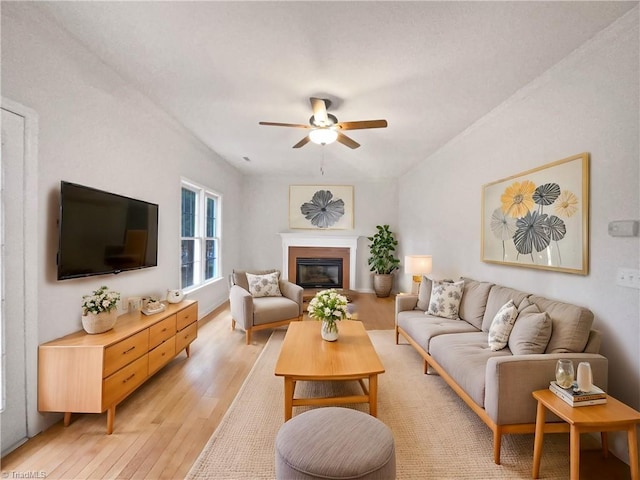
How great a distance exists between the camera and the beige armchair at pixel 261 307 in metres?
3.62

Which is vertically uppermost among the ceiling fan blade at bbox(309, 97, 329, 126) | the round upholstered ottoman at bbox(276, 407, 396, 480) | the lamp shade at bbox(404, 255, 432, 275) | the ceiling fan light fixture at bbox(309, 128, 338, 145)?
the ceiling fan blade at bbox(309, 97, 329, 126)

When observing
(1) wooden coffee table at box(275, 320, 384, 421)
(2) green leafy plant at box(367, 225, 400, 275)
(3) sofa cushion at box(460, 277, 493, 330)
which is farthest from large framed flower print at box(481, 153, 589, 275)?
(2) green leafy plant at box(367, 225, 400, 275)

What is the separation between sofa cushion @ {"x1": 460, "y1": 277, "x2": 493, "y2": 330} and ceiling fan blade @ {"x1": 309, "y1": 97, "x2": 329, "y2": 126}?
2343 mm

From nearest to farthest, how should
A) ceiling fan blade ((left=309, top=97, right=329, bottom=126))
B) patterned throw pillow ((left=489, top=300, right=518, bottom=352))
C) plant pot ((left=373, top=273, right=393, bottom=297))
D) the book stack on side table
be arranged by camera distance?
1. the book stack on side table
2. patterned throw pillow ((left=489, top=300, right=518, bottom=352))
3. ceiling fan blade ((left=309, top=97, right=329, bottom=126))
4. plant pot ((left=373, top=273, right=393, bottom=297))

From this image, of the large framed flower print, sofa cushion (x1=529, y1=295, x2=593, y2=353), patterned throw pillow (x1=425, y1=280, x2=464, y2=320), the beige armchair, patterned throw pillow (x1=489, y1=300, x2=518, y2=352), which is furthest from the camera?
the beige armchair

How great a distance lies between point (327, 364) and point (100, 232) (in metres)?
2.10

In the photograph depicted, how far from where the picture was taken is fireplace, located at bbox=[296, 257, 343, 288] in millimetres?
6766

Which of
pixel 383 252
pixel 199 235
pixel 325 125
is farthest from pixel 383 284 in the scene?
pixel 325 125

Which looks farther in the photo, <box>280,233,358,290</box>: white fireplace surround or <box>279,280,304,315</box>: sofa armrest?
<box>280,233,358,290</box>: white fireplace surround

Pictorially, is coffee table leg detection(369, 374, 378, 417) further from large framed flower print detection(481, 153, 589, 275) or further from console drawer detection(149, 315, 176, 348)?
console drawer detection(149, 315, 176, 348)

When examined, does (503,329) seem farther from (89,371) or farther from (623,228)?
(89,371)

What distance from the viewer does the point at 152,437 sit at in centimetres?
193

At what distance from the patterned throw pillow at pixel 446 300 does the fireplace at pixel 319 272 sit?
3.57 meters

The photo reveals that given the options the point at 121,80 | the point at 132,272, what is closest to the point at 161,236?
the point at 132,272
